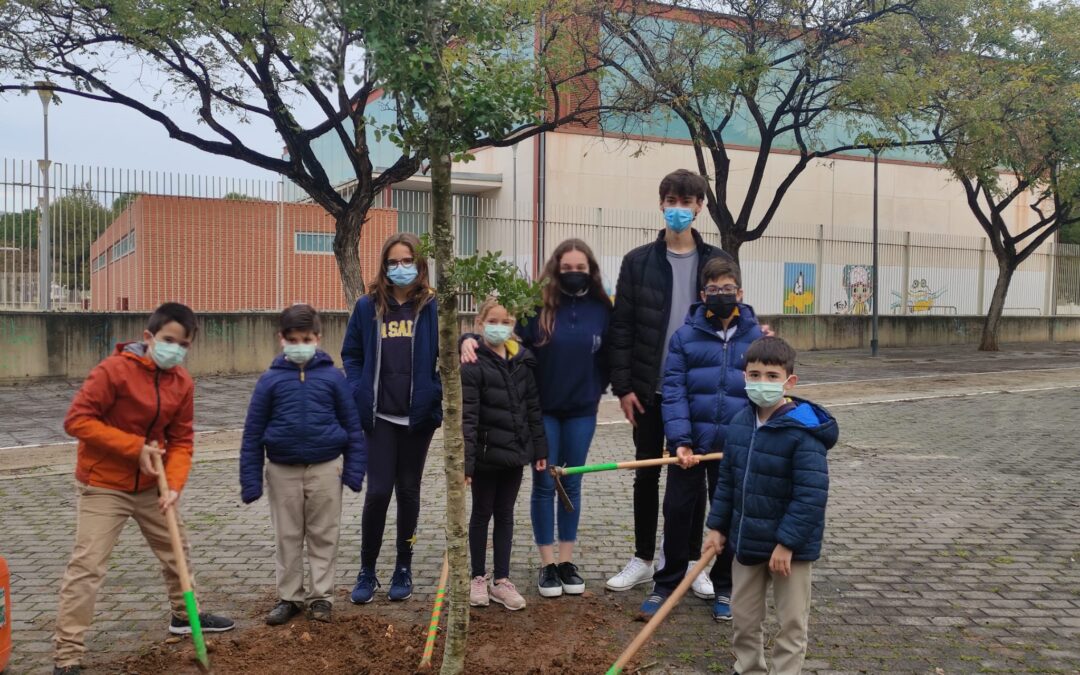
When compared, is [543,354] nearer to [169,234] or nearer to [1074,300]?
[169,234]

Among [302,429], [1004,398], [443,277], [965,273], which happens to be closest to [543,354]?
[302,429]

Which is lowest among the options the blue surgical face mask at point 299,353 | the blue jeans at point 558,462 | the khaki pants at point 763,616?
the khaki pants at point 763,616

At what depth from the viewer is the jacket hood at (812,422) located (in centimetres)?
362

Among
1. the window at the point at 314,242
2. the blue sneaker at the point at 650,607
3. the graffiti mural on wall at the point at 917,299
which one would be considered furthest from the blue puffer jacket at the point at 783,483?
the graffiti mural on wall at the point at 917,299

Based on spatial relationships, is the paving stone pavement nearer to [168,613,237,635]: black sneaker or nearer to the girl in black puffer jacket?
[168,613,237,635]: black sneaker

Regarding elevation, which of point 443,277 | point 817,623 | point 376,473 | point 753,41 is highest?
point 753,41

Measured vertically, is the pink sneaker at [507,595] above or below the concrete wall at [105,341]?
below

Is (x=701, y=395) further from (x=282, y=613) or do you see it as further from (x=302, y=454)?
(x=282, y=613)

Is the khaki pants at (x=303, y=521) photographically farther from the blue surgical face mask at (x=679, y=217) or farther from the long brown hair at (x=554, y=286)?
the blue surgical face mask at (x=679, y=217)

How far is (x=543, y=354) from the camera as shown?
489cm

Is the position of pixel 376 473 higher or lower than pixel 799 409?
lower

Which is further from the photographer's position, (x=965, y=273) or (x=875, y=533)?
(x=965, y=273)

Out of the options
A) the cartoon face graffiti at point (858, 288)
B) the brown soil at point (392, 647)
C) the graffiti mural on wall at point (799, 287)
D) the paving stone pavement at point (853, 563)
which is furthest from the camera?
the cartoon face graffiti at point (858, 288)

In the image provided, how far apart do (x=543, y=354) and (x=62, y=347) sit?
1201cm
